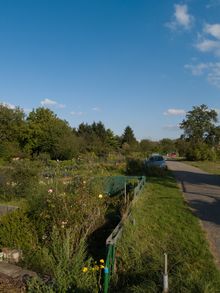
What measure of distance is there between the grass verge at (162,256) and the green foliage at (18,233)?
2.01m

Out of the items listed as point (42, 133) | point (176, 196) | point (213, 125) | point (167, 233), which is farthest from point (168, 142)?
point (167, 233)

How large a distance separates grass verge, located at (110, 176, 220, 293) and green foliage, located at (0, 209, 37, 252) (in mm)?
2007

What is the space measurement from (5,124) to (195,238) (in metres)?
49.6

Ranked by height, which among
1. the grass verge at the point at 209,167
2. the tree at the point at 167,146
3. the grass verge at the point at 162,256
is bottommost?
the grass verge at the point at 162,256

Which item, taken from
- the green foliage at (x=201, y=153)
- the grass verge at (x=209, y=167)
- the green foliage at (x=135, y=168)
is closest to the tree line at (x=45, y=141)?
the green foliage at (x=201, y=153)

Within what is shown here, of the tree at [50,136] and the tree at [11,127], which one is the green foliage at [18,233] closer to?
the tree at [50,136]

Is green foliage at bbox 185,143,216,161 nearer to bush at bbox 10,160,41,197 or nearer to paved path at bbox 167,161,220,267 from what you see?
paved path at bbox 167,161,220,267

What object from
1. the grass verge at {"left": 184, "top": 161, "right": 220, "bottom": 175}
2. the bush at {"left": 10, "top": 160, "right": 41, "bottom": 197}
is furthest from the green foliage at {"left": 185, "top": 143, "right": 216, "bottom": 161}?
the bush at {"left": 10, "top": 160, "right": 41, "bottom": 197}

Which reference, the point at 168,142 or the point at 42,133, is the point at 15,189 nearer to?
the point at 42,133

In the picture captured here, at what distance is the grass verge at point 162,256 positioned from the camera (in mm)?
4590

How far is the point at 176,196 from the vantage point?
12781 mm

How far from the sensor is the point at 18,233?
6.86 meters

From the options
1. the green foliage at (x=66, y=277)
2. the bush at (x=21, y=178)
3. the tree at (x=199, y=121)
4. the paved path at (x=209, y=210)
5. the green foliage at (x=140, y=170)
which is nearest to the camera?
the green foliage at (x=66, y=277)

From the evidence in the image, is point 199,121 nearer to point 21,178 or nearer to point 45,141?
point 45,141
